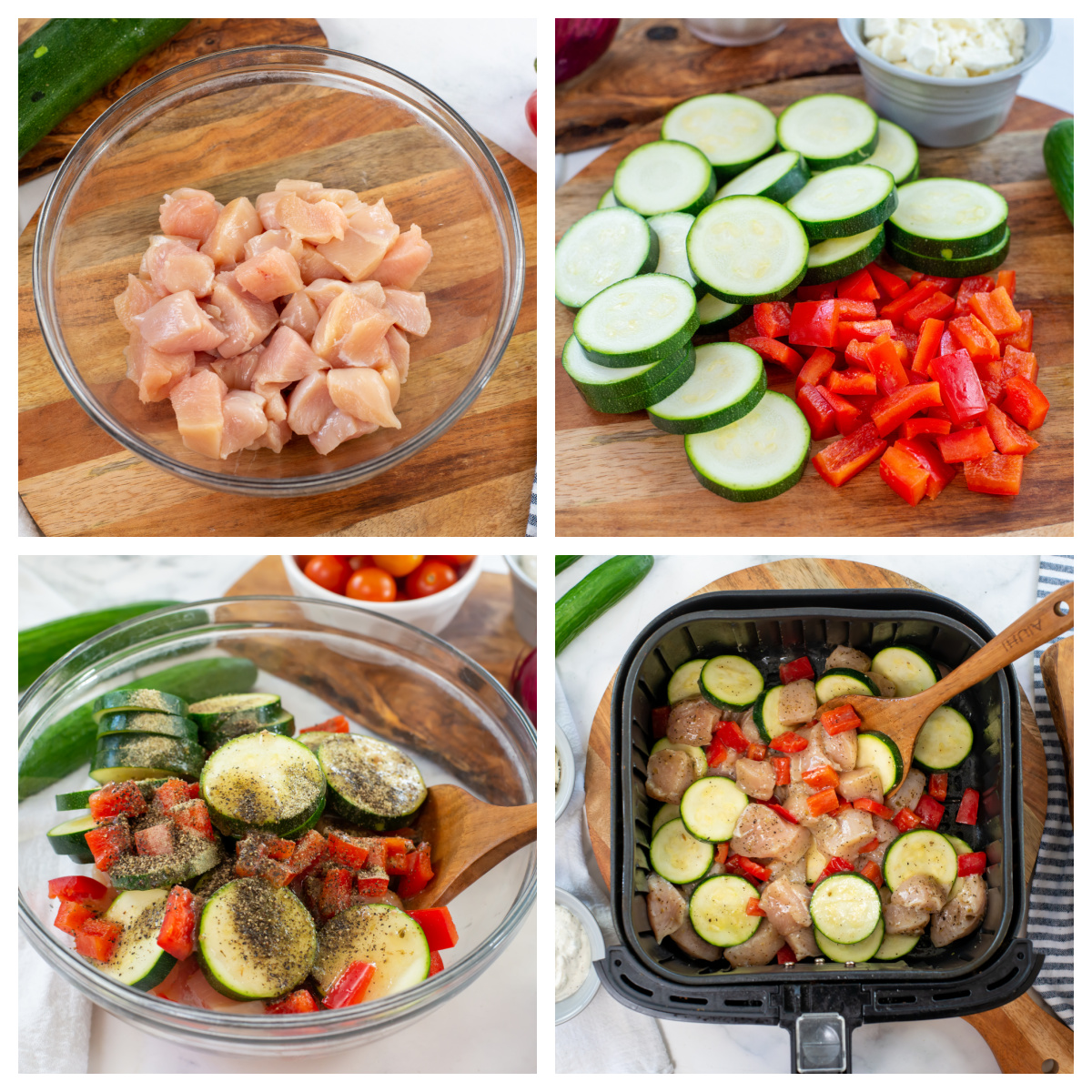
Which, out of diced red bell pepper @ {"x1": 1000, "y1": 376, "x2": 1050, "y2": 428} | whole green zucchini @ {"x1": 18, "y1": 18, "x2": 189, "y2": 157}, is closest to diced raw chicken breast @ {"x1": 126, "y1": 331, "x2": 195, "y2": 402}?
whole green zucchini @ {"x1": 18, "y1": 18, "x2": 189, "y2": 157}

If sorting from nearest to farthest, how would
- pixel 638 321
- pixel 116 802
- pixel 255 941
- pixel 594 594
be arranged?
pixel 255 941 → pixel 116 802 → pixel 638 321 → pixel 594 594

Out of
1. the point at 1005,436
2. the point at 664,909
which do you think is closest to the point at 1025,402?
the point at 1005,436

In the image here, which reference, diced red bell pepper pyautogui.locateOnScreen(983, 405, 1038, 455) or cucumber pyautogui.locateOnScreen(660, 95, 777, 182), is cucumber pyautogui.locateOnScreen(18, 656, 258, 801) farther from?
diced red bell pepper pyautogui.locateOnScreen(983, 405, 1038, 455)

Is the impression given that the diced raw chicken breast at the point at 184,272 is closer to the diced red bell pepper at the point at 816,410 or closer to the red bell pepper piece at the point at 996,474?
the diced red bell pepper at the point at 816,410

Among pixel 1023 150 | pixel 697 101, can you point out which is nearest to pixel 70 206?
pixel 697 101

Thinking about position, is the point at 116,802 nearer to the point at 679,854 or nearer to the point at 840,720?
the point at 679,854

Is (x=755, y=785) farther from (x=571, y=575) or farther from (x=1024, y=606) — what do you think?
(x=1024, y=606)

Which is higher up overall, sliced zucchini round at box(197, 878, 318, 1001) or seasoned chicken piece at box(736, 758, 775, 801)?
seasoned chicken piece at box(736, 758, 775, 801)
